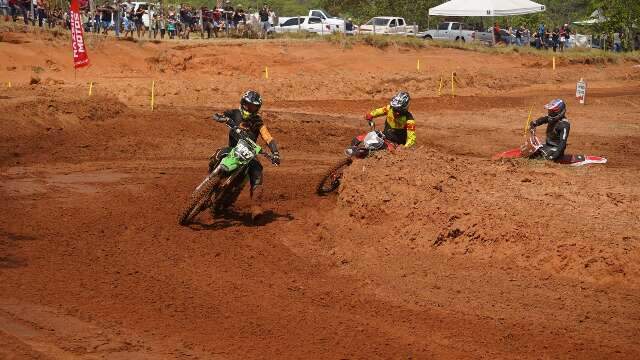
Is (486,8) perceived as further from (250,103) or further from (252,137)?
(250,103)

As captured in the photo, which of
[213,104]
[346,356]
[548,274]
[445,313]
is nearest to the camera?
[346,356]

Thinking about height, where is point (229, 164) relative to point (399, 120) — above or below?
below

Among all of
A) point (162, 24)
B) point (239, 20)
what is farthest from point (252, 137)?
point (239, 20)

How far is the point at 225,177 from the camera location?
466 inches

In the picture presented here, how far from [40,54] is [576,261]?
937 inches

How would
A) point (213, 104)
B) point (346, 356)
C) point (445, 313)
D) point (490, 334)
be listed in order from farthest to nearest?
point (213, 104) < point (445, 313) < point (490, 334) < point (346, 356)

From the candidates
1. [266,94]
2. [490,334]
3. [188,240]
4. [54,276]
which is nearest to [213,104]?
[266,94]

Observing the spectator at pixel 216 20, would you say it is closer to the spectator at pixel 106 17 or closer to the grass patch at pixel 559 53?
the spectator at pixel 106 17

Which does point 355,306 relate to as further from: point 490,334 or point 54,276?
point 54,276

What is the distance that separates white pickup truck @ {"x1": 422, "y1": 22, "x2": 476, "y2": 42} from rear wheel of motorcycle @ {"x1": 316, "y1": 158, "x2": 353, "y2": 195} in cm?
3578

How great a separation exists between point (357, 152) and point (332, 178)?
68 centimetres

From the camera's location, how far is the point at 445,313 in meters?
8.80

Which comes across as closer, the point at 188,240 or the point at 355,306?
the point at 355,306

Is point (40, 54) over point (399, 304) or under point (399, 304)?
over
